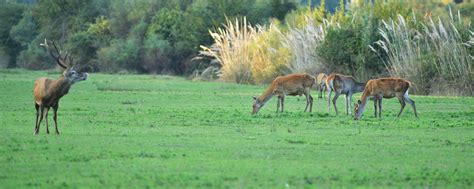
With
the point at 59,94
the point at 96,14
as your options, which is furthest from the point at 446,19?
the point at 96,14

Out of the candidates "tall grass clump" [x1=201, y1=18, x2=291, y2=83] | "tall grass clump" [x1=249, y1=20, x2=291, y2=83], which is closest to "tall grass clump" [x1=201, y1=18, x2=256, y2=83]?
"tall grass clump" [x1=201, y1=18, x2=291, y2=83]

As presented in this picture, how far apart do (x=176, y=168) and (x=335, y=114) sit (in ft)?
36.0

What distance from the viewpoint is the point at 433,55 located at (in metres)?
30.8

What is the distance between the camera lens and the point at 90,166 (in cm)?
1219

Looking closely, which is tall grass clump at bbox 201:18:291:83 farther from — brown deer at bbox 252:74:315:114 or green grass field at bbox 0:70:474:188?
brown deer at bbox 252:74:315:114

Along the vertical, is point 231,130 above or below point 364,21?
below

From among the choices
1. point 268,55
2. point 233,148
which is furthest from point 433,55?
point 233,148

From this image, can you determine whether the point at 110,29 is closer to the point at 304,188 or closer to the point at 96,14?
the point at 96,14

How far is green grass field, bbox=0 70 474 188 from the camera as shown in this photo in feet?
36.8

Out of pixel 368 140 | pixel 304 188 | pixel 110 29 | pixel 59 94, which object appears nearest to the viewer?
pixel 304 188

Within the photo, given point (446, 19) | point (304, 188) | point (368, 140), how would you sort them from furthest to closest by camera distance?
point (446, 19) < point (368, 140) < point (304, 188)

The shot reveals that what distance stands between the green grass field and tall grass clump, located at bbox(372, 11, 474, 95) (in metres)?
5.24

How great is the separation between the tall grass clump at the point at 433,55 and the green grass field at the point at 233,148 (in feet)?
17.2

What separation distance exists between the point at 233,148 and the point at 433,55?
699 inches
